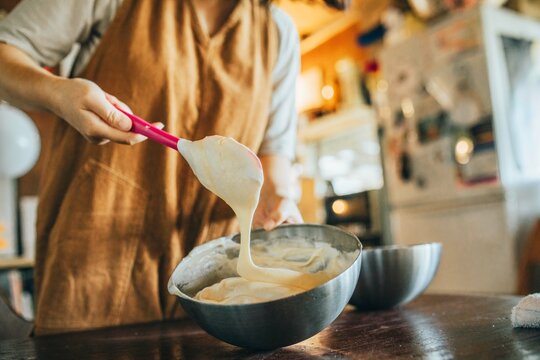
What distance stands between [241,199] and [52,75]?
1.26ft

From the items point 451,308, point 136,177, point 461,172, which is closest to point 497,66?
point 461,172

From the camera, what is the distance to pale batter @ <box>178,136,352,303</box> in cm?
62

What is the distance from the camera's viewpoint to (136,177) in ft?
3.01

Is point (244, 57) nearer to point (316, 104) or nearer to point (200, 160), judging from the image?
point (200, 160)

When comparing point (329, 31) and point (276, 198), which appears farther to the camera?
point (329, 31)

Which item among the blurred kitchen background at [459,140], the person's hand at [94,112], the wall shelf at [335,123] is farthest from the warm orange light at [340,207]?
the person's hand at [94,112]

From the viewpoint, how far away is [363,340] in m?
0.59

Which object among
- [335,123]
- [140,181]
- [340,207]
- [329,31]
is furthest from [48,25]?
[329,31]

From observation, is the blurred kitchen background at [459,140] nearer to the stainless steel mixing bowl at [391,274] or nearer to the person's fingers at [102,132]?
the stainless steel mixing bowl at [391,274]

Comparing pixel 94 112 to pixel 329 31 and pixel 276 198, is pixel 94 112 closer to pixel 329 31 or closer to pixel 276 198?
pixel 276 198

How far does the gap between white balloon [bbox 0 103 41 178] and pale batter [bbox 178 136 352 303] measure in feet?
8.74

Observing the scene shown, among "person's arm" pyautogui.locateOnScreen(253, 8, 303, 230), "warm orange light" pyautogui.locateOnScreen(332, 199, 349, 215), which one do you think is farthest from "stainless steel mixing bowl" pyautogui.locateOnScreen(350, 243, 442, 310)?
"warm orange light" pyautogui.locateOnScreen(332, 199, 349, 215)

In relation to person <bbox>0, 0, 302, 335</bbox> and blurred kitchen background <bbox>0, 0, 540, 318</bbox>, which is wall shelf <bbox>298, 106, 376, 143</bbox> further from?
person <bbox>0, 0, 302, 335</bbox>

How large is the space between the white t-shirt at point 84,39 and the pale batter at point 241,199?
1.28 feet
